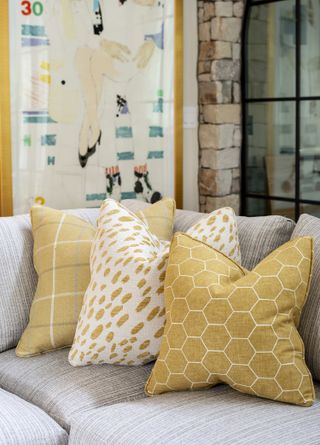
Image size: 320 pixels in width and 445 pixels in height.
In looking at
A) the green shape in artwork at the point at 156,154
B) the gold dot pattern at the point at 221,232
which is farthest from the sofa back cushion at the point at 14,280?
the green shape in artwork at the point at 156,154

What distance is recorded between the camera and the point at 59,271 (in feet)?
8.29

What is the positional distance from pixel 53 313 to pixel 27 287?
18cm

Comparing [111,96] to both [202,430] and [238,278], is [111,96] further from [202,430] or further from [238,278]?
[202,430]

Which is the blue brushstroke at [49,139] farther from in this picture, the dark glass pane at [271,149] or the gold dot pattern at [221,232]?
the gold dot pattern at [221,232]

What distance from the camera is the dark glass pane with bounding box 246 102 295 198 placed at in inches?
171

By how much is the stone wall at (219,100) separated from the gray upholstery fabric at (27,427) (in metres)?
2.57

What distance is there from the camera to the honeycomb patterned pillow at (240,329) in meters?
1.97

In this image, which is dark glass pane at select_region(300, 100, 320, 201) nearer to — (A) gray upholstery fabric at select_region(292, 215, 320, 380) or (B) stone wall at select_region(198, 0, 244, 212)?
(B) stone wall at select_region(198, 0, 244, 212)

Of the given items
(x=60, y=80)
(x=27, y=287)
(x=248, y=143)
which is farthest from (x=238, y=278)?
(x=248, y=143)

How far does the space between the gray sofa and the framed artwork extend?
4.30ft

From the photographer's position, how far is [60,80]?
13.0 ft

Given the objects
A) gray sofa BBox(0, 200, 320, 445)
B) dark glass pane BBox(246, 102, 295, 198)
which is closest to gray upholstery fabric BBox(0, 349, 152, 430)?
gray sofa BBox(0, 200, 320, 445)

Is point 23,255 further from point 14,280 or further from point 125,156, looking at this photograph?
point 125,156

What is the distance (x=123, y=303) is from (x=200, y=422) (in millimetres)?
522
